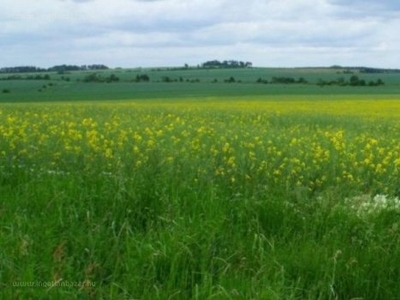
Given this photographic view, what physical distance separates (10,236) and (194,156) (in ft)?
13.4

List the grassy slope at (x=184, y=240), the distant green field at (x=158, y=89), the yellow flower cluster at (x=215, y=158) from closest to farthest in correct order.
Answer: the grassy slope at (x=184, y=240)
the yellow flower cluster at (x=215, y=158)
the distant green field at (x=158, y=89)

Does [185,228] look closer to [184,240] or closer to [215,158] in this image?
[184,240]

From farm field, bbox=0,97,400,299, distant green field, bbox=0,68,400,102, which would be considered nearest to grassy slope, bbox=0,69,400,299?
farm field, bbox=0,97,400,299

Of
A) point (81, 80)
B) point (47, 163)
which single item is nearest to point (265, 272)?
point (47, 163)

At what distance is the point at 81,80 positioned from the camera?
84.7 meters

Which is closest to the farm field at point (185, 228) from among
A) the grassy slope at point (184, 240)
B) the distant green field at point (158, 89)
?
the grassy slope at point (184, 240)

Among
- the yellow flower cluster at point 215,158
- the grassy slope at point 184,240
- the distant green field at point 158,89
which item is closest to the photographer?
the grassy slope at point 184,240

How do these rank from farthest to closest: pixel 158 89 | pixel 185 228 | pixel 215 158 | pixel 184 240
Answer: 1. pixel 158 89
2. pixel 215 158
3. pixel 185 228
4. pixel 184 240

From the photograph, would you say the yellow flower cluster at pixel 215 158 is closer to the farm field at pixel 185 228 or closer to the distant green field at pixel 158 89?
the farm field at pixel 185 228

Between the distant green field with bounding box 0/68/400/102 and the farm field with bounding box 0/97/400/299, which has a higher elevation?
the farm field with bounding box 0/97/400/299

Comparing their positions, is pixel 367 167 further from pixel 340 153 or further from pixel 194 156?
pixel 194 156

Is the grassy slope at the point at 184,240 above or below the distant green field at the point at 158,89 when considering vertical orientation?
above

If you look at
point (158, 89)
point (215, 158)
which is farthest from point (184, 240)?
point (158, 89)

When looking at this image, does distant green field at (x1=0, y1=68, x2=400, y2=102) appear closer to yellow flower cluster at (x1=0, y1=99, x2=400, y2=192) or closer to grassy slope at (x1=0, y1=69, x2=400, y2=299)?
yellow flower cluster at (x1=0, y1=99, x2=400, y2=192)
